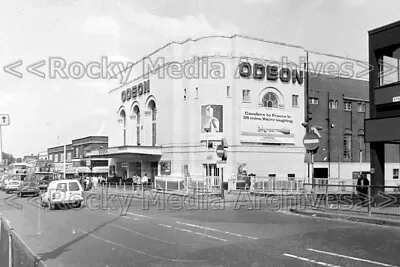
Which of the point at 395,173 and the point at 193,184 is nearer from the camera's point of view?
the point at 193,184

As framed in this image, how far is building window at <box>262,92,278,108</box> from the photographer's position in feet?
149

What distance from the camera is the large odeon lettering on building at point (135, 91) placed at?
2052 inches

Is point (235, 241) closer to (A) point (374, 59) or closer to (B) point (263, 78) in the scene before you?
(A) point (374, 59)

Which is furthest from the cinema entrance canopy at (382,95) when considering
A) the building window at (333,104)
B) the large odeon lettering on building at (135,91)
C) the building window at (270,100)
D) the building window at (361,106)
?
the large odeon lettering on building at (135,91)

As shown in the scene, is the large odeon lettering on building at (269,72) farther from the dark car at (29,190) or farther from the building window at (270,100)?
the dark car at (29,190)

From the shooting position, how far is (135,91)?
55.3 meters

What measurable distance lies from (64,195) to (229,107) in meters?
22.6

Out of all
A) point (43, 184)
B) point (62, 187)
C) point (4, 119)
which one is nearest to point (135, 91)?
point (43, 184)

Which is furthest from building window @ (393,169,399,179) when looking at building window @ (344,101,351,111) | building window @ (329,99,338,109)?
building window @ (329,99,338,109)

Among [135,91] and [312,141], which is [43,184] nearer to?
[135,91]

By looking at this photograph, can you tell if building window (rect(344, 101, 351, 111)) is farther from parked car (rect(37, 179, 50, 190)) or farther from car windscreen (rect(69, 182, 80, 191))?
car windscreen (rect(69, 182, 80, 191))

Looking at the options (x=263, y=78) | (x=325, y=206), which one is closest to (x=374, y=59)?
(x=325, y=206)

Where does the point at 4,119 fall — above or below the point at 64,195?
above

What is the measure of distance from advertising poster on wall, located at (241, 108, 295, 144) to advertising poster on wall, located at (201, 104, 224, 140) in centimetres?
212
